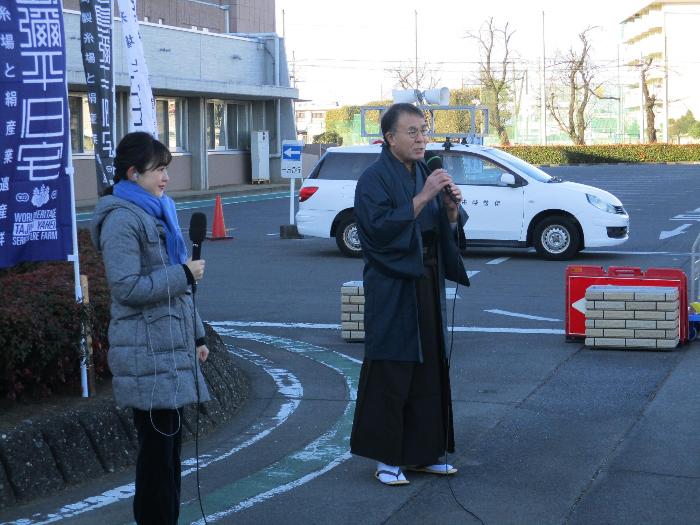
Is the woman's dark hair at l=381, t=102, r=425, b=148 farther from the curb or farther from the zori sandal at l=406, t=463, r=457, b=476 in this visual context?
the curb

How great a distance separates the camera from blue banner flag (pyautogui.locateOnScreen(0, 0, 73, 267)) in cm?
644

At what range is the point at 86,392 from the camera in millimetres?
6707

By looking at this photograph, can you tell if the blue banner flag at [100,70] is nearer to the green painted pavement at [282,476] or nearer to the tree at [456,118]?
the green painted pavement at [282,476]

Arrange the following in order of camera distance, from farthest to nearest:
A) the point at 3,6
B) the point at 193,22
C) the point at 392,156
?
the point at 193,22, the point at 3,6, the point at 392,156

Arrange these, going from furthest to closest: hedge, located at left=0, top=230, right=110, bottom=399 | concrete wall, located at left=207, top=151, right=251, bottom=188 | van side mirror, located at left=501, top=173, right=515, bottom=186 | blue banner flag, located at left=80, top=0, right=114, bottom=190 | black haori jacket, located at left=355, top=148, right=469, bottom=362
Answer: concrete wall, located at left=207, top=151, right=251, bottom=188, van side mirror, located at left=501, top=173, right=515, bottom=186, blue banner flag, located at left=80, top=0, right=114, bottom=190, hedge, located at left=0, top=230, right=110, bottom=399, black haori jacket, located at left=355, top=148, right=469, bottom=362

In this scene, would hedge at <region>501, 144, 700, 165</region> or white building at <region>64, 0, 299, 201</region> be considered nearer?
white building at <region>64, 0, 299, 201</region>

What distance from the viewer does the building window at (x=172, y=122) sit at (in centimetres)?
3603

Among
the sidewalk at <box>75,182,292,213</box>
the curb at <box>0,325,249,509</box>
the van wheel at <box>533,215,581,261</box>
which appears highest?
the sidewalk at <box>75,182,292,213</box>

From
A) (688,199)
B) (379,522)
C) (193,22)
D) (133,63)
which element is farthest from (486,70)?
(379,522)

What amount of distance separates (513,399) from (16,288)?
3550mm

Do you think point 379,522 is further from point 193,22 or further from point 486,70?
point 486,70

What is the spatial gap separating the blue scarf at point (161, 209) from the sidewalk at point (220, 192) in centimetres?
2475

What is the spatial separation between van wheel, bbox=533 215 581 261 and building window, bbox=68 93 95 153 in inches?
710

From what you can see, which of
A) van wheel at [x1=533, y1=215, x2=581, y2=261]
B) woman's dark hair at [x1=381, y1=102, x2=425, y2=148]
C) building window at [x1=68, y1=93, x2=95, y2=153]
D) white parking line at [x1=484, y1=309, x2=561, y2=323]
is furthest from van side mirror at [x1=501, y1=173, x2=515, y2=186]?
building window at [x1=68, y1=93, x2=95, y2=153]
